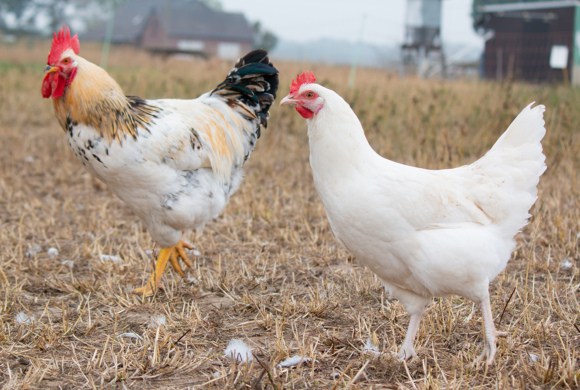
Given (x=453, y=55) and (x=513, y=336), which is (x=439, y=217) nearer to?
(x=513, y=336)

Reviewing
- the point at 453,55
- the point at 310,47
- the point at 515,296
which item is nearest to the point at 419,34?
the point at 453,55

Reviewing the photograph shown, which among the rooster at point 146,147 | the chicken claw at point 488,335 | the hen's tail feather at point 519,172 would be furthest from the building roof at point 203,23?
the chicken claw at point 488,335

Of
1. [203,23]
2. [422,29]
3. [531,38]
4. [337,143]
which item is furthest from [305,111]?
[203,23]

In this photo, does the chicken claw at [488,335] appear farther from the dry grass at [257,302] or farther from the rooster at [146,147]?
the rooster at [146,147]

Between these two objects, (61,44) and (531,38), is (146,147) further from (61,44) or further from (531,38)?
(531,38)

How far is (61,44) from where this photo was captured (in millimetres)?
3568

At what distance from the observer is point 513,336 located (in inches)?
112

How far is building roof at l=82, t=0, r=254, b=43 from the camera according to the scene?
49344 mm

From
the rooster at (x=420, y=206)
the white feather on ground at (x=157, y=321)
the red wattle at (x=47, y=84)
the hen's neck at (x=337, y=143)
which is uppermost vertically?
the red wattle at (x=47, y=84)

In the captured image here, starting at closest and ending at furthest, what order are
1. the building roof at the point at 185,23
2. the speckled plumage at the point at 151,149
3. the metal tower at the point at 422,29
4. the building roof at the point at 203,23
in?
the speckled plumage at the point at 151,149 < the metal tower at the point at 422,29 < the building roof at the point at 185,23 < the building roof at the point at 203,23

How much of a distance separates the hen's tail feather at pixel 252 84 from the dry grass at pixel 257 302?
104 centimetres

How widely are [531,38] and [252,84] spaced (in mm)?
17466

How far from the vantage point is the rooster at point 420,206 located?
2.43 meters

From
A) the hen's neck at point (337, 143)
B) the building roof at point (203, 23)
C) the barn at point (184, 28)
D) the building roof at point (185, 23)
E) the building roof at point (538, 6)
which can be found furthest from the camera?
the building roof at point (203, 23)
